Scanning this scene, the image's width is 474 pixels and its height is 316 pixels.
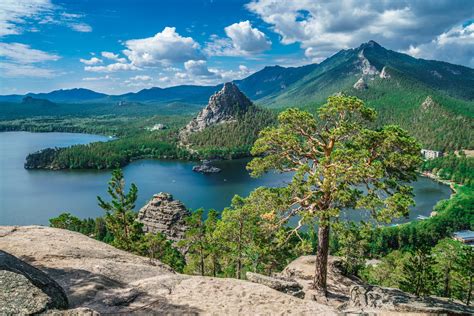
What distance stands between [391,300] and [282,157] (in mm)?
10192

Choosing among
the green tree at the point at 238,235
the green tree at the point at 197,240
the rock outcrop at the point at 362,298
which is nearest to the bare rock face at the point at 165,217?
the green tree at the point at 197,240

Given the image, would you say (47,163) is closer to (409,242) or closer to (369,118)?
(409,242)

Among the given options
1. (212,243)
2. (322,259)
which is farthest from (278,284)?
(212,243)

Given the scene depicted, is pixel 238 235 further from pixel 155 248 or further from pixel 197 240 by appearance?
pixel 155 248

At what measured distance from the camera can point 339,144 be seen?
21.2 m

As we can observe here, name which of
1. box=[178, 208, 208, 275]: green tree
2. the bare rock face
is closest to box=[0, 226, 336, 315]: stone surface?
box=[178, 208, 208, 275]: green tree

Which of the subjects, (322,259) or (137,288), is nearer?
(137,288)

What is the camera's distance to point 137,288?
15055 millimetres

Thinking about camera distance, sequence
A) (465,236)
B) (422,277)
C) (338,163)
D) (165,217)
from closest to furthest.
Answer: (338,163) → (422,277) → (165,217) → (465,236)

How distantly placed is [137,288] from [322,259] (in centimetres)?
1187

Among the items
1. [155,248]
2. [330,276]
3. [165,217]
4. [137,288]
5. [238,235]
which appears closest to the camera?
[137,288]

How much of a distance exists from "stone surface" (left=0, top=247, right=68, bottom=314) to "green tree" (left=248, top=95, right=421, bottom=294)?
1244 centimetres

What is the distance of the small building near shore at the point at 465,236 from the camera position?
90525 millimetres

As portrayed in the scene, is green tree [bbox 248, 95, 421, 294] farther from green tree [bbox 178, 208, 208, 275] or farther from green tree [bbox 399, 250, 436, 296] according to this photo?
green tree [bbox 178, 208, 208, 275]
